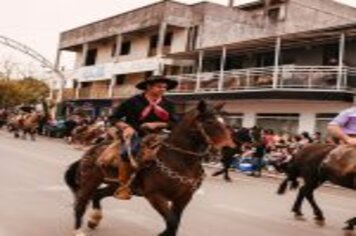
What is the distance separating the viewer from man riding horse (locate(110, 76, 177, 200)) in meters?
7.97

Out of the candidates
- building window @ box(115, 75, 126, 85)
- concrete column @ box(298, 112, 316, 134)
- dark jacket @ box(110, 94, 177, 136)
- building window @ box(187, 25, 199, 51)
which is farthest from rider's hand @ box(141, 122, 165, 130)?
building window @ box(115, 75, 126, 85)

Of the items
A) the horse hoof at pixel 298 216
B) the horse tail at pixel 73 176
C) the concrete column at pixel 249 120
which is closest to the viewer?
the horse tail at pixel 73 176

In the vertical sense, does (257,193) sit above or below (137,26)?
below

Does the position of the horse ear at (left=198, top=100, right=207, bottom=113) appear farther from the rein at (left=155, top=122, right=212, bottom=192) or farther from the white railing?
the white railing

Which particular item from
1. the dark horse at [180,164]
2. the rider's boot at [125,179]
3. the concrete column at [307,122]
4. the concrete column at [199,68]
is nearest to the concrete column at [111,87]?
the concrete column at [199,68]

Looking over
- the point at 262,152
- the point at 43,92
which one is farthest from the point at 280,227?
the point at 43,92

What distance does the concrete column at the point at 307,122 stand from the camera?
112 ft

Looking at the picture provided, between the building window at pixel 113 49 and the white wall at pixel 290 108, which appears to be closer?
the white wall at pixel 290 108

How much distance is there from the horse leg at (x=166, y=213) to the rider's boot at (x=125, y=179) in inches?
18.9

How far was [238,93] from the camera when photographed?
37094 mm

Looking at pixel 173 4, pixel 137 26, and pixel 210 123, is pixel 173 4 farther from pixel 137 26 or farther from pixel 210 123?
pixel 210 123

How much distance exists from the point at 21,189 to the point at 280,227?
4.99 metres

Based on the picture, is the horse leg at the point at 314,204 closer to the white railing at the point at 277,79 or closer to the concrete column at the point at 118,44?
the white railing at the point at 277,79

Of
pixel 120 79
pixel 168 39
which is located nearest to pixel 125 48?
pixel 120 79
